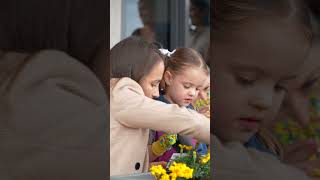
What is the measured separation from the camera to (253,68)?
1.25 m

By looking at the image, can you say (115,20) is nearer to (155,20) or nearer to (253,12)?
(155,20)

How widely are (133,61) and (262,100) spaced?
55 centimetres

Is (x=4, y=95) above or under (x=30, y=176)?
above

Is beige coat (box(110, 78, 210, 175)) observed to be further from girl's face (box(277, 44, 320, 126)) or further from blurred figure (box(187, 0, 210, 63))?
blurred figure (box(187, 0, 210, 63))

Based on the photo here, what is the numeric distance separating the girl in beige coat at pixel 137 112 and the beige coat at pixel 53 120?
0.22 metres

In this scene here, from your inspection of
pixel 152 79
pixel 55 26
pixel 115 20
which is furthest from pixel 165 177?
pixel 115 20

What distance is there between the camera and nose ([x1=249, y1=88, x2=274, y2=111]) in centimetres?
125

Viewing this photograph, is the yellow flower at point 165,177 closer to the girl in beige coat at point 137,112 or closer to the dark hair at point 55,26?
the girl in beige coat at point 137,112

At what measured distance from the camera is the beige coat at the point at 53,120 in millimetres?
1297

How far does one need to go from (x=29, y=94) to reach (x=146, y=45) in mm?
523

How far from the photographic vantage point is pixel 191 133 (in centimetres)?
141

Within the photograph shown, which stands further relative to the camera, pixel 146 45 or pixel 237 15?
pixel 146 45

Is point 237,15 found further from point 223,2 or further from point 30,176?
point 30,176

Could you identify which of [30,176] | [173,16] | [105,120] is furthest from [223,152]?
[173,16]
